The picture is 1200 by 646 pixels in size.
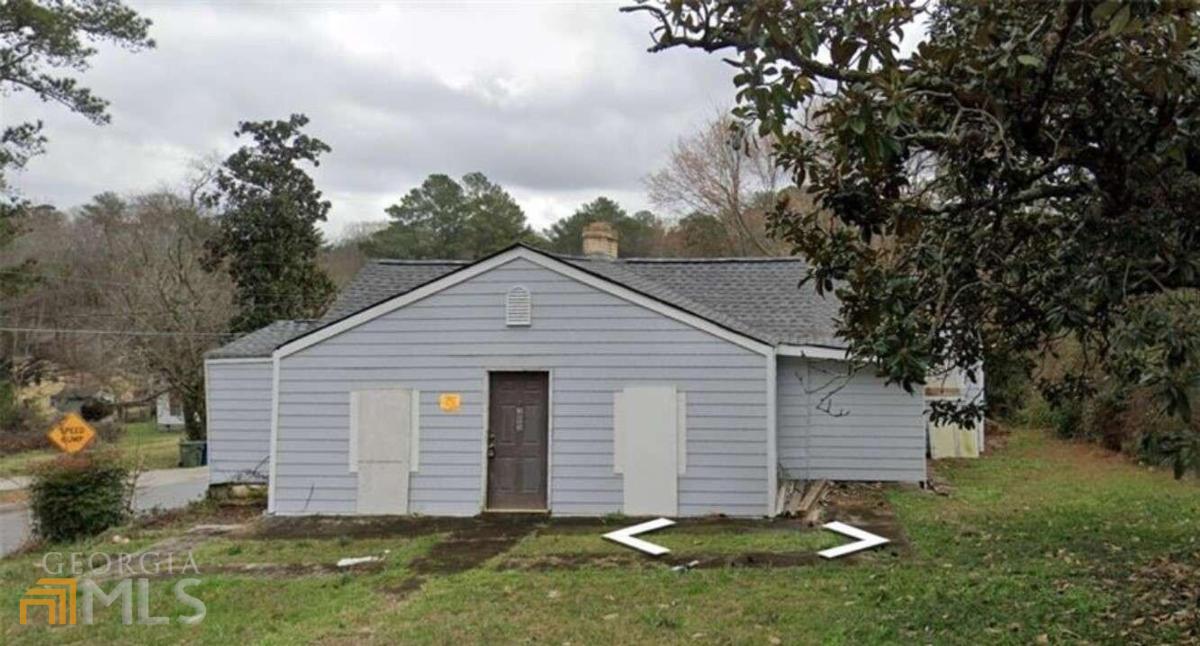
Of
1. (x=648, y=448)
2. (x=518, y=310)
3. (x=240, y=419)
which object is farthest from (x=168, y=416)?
(x=648, y=448)

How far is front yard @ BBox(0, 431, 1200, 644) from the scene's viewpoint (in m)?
5.01

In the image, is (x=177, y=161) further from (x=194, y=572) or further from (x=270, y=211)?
(x=194, y=572)

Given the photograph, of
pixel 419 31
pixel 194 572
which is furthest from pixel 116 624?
pixel 419 31

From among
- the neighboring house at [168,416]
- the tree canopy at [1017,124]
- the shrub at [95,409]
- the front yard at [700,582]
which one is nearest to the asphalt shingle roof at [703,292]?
the front yard at [700,582]

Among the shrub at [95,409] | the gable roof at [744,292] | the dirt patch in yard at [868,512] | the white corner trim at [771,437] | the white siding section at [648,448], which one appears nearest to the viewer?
the dirt patch in yard at [868,512]

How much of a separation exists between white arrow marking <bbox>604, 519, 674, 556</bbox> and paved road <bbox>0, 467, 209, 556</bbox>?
6.98 metres

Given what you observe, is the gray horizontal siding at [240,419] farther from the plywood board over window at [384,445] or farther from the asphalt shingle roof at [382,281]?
the plywood board over window at [384,445]

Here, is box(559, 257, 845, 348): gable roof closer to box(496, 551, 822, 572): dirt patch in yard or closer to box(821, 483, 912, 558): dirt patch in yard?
box(821, 483, 912, 558): dirt patch in yard

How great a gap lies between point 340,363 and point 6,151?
405 inches

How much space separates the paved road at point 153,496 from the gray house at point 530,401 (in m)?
3.45

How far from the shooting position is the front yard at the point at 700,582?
5.01 m

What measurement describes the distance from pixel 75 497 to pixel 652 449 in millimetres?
6759

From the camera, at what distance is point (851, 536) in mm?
7652

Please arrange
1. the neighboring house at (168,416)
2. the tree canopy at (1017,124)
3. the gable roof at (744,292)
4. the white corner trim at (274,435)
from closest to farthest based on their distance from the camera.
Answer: the tree canopy at (1017,124)
the white corner trim at (274,435)
the gable roof at (744,292)
the neighboring house at (168,416)
